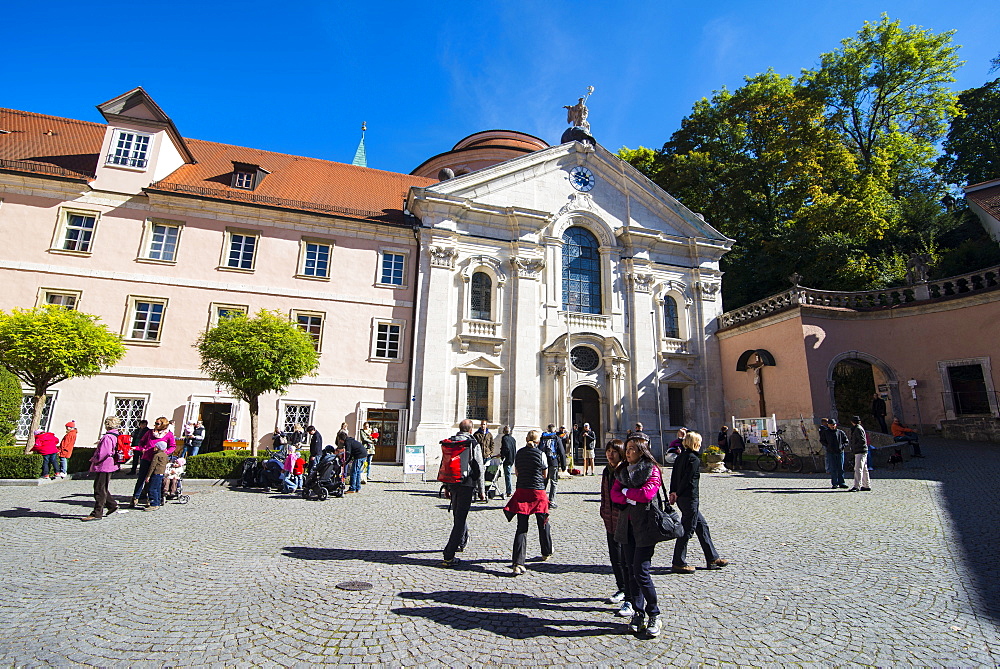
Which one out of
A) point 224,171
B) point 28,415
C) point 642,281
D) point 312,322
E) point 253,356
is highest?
point 224,171

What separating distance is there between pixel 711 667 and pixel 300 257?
21.6 metres

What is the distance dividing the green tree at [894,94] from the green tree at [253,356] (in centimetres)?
3355

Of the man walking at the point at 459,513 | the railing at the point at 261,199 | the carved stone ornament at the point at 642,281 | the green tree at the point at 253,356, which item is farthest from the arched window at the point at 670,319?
the man walking at the point at 459,513

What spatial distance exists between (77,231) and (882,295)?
33.5m

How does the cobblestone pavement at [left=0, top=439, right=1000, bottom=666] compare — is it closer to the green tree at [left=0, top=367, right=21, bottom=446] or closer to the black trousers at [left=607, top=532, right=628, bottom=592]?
the black trousers at [left=607, top=532, right=628, bottom=592]

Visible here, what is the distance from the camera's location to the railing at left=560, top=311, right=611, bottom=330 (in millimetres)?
23967

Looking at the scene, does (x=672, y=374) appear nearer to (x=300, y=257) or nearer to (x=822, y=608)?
(x=300, y=257)

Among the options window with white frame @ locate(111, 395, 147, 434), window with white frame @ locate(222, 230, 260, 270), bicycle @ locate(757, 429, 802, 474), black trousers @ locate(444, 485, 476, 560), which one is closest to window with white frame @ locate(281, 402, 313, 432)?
window with white frame @ locate(111, 395, 147, 434)

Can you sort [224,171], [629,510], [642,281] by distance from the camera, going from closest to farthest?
[629,510] < [224,171] < [642,281]

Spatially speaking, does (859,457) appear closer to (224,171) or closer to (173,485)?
(173,485)

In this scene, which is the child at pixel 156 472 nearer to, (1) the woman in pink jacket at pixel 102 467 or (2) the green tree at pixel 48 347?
(1) the woman in pink jacket at pixel 102 467

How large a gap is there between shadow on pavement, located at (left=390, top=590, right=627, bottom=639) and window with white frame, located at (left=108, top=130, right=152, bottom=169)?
23916 millimetres

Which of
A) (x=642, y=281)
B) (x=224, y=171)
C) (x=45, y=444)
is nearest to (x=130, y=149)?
(x=224, y=171)

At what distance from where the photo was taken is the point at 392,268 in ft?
76.0
